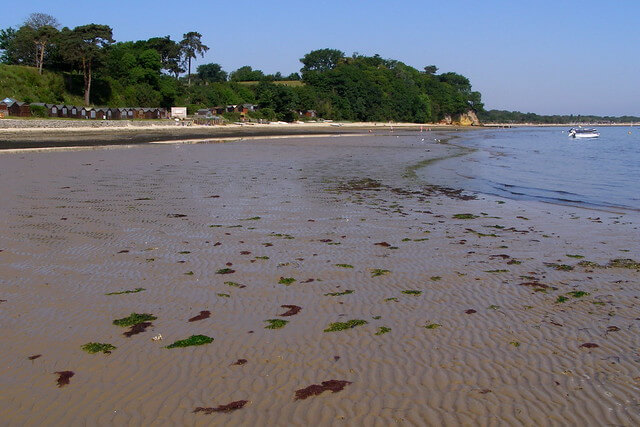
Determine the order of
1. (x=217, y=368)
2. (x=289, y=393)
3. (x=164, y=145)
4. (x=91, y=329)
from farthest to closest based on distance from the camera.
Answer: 1. (x=164, y=145)
2. (x=91, y=329)
3. (x=217, y=368)
4. (x=289, y=393)

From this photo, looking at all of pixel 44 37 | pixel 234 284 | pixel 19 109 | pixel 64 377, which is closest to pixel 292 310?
pixel 234 284

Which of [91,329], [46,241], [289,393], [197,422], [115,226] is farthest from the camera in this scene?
[115,226]

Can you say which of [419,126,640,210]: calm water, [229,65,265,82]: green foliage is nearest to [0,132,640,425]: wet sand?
[419,126,640,210]: calm water

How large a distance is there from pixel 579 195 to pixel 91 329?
17.7 m

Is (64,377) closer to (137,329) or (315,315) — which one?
(137,329)

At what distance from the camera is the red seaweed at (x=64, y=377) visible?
14.6 feet

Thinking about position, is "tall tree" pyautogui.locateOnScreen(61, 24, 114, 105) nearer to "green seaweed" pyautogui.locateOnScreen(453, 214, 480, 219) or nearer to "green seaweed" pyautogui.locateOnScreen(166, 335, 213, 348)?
"green seaweed" pyautogui.locateOnScreen(453, 214, 480, 219)

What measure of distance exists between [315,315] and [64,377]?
2877 mm

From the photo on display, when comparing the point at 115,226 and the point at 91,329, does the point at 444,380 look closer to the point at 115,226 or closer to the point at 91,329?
the point at 91,329

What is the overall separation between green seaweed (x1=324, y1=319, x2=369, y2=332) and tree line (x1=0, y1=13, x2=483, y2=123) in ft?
264

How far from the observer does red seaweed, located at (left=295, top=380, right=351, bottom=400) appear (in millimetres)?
4383

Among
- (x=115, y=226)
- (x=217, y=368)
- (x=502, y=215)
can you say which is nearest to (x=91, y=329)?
(x=217, y=368)

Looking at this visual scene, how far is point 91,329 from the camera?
561 centimetres

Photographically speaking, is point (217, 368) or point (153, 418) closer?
point (153, 418)
